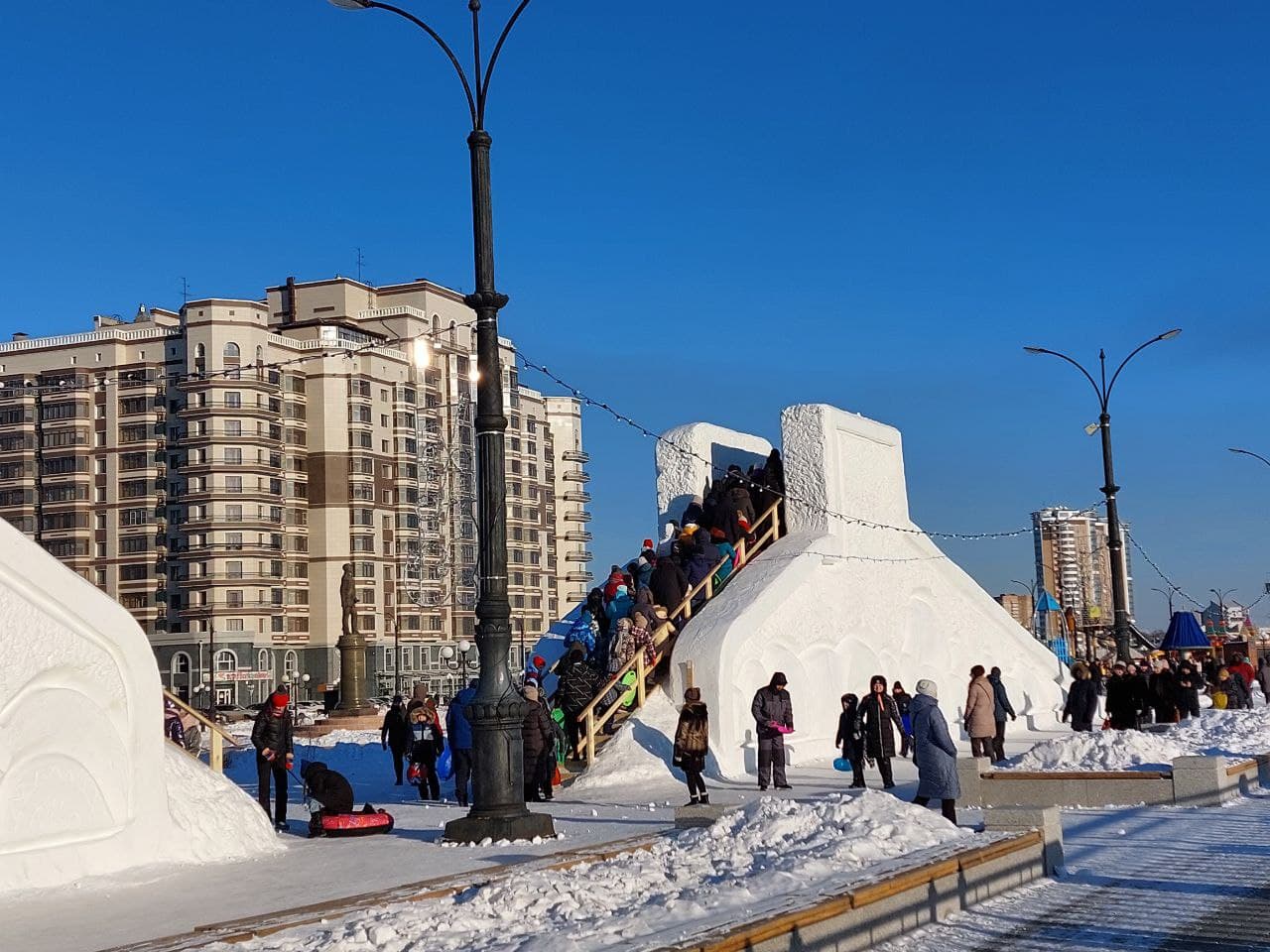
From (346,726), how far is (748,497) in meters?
17.0

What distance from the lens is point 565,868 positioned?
31.1 ft

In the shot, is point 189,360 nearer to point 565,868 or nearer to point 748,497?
point 748,497

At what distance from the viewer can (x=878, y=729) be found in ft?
55.7

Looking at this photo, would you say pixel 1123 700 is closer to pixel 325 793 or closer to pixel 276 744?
pixel 325 793

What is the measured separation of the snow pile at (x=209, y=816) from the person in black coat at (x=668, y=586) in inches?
344

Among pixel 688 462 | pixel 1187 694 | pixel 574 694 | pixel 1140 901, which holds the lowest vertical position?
pixel 1140 901

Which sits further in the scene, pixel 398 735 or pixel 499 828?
pixel 398 735

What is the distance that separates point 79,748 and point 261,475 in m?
74.7

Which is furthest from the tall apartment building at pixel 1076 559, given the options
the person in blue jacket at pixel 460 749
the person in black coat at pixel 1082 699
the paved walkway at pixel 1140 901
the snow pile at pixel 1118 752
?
the paved walkway at pixel 1140 901

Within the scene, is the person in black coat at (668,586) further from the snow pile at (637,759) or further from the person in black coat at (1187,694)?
the person in black coat at (1187,694)

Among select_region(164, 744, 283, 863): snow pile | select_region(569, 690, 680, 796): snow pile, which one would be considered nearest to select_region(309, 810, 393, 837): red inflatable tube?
select_region(164, 744, 283, 863): snow pile

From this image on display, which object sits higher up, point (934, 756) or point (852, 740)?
point (934, 756)

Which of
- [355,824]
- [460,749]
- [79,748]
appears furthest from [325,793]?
[79,748]

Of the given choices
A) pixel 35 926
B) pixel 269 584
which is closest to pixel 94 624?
pixel 35 926
